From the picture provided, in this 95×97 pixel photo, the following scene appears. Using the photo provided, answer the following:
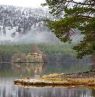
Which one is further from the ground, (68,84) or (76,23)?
(76,23)

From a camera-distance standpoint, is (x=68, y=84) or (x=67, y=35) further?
(x=67, y=35)

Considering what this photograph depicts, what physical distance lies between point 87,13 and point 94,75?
711 centimetres

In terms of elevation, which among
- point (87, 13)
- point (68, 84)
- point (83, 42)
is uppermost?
point (87, 13)

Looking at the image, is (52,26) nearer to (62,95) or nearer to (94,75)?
(94,75)

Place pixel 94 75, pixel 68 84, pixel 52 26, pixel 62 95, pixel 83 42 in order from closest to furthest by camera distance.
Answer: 1. pixel 62 95
2. pixel 68 84
3. pixel 52 26
4. pixel 94 75
5. pixel 83 42

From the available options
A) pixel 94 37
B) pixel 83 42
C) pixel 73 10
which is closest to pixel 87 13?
pixel 73 10

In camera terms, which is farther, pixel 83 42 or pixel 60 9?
pixel 83 42

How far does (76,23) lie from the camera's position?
39656mm

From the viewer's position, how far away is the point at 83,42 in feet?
155

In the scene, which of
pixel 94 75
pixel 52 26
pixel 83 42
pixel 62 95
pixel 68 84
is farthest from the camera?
pixel 83 42

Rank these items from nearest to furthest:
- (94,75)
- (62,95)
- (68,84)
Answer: (62,95), (68,84), (94,75)

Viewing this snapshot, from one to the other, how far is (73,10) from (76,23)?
1.23m

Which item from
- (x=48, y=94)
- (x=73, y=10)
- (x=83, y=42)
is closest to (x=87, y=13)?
(x=73, y=10)

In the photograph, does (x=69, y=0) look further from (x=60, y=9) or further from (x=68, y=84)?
(x=68, y=84)
